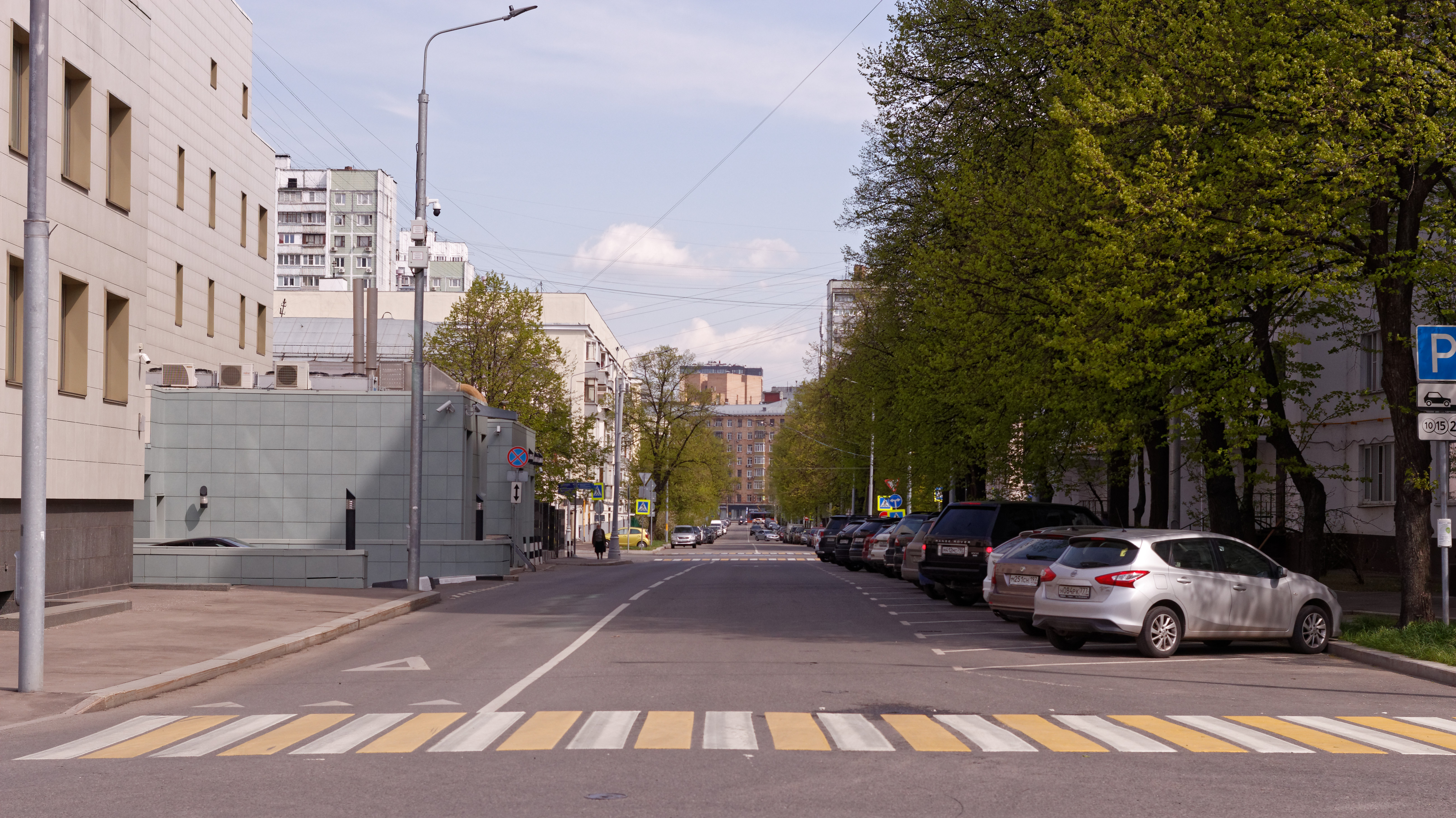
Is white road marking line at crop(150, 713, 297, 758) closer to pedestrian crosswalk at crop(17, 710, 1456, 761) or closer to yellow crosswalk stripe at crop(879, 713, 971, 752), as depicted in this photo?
pedestrian crosswalk at crop(17, 710, 1456, 761)

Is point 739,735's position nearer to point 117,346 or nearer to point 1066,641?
point 1066,641

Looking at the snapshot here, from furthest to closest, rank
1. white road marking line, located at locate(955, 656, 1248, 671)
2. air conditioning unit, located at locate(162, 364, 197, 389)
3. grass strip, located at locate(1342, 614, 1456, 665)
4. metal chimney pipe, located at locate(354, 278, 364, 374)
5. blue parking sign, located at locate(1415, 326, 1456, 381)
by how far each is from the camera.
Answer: metal chimney pipe, located at locate(354, 278, 364, 374) → air conditioning unit, located at locate(162, 364, 197, 389) → blue parking sign, located at locate(1415, 326, 1456, 381) → grass strip, located at locate(1342, 614, 1456, 665) → white road marking line, located at locate(955, 656, 1248, 671)

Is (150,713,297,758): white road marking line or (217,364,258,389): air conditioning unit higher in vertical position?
(217,364,258,389): air conditioning unit

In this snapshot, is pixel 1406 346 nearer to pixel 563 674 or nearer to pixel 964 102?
pixel 563 674

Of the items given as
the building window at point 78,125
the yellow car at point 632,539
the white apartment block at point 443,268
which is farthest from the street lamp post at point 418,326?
the white apartment block at point 443,268

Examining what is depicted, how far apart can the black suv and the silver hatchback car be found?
694cm

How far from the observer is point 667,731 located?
1006cm

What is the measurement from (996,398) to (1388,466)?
9340 millimetres

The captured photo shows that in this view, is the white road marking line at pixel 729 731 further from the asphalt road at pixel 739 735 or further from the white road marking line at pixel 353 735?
the white road marking line at pixel 353 735

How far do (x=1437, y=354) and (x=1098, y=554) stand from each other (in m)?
4.86

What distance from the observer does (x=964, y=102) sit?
100 ft

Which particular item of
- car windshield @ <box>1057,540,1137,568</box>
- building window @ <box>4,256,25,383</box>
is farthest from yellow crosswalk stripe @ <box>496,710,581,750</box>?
building window @ <box>4,256,25,383</box>

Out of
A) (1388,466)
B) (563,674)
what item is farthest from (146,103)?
(1388,466)

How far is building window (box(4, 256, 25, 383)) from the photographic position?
18.8 metres
